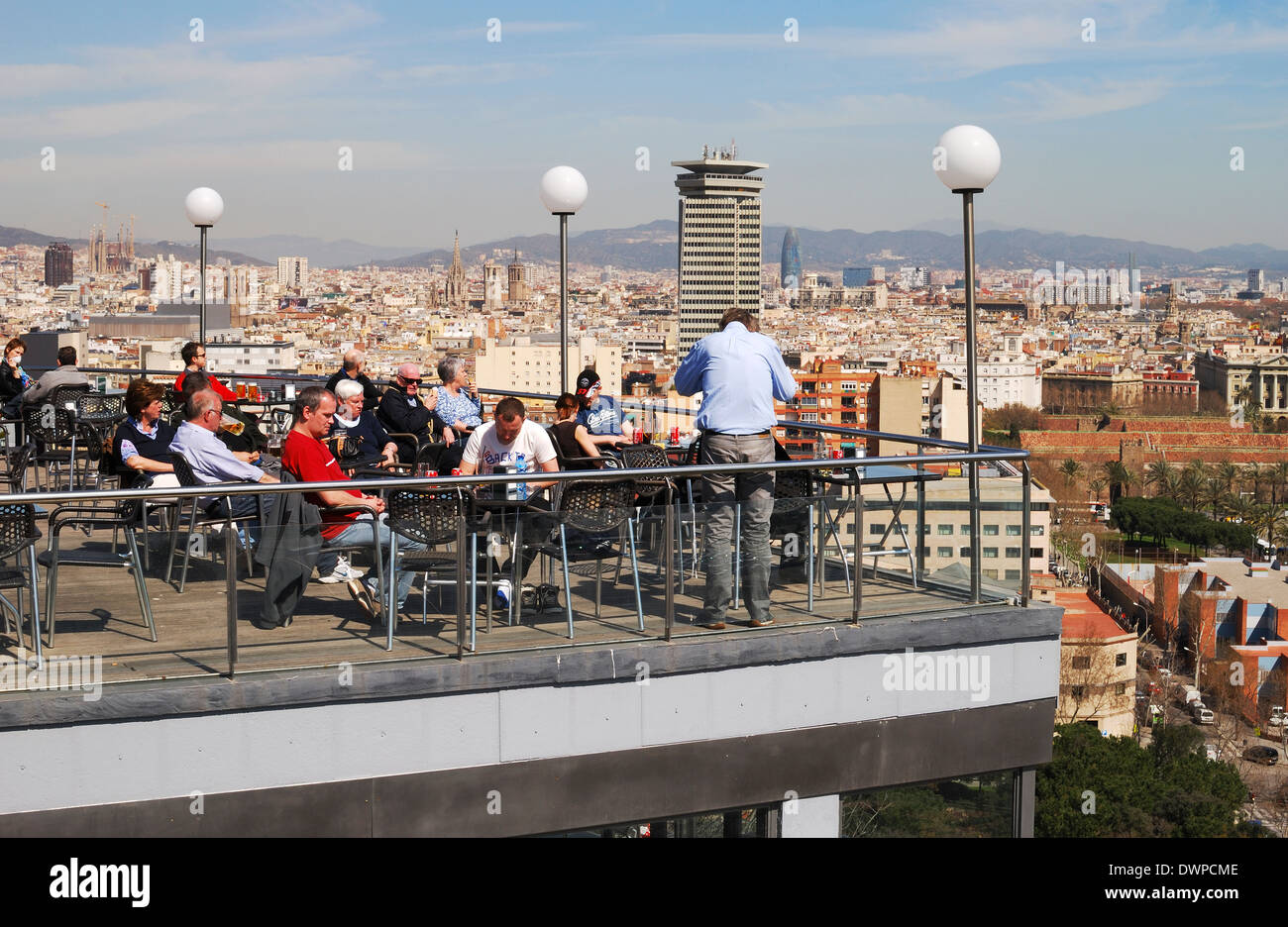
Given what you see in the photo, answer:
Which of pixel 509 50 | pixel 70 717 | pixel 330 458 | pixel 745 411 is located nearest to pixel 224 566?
pixel 70 717

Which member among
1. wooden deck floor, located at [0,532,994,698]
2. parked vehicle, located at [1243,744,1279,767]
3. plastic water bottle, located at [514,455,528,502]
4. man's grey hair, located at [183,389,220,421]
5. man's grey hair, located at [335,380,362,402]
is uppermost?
man's grey hair, located at [335,380,362,402]

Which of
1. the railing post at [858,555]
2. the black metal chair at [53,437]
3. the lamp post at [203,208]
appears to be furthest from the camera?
the lamp post at [203,208]

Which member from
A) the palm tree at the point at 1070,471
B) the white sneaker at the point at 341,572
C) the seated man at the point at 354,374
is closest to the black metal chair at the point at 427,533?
the white sneaker at the point at 341,572

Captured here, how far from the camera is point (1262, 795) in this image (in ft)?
150

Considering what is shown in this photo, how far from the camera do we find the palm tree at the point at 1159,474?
11319 cm

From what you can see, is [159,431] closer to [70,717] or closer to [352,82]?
[70,717]

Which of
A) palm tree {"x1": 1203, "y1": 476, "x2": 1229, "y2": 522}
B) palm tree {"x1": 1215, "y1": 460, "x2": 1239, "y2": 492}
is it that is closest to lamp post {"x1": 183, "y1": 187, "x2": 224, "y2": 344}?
palm tree {"x1": 1203, "y1": 476, "x2": 1229, "y2": 522}

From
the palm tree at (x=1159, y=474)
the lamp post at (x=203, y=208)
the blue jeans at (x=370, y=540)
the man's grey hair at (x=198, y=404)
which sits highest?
the lamp post at (x=203, y=208)

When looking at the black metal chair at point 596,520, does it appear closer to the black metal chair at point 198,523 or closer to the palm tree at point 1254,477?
the black metal chair at point 198,523

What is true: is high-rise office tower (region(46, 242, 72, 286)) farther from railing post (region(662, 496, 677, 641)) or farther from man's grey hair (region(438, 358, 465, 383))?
railing post (region(662, 496, 677, 641))

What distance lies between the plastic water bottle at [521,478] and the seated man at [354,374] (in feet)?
9.57

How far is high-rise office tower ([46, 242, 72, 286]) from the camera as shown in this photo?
529 feet

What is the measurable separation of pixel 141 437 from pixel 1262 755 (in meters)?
51.7

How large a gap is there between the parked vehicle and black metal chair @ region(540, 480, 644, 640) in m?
50.3
